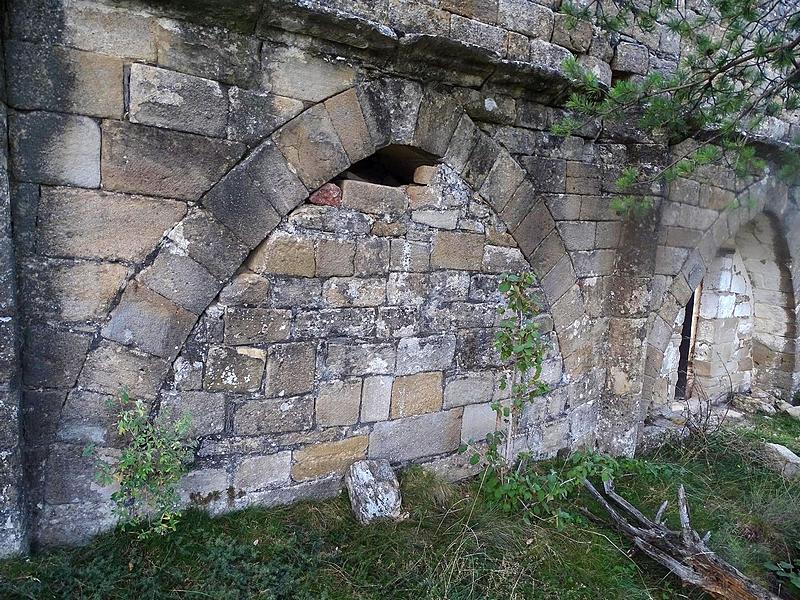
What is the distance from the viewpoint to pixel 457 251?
11.0ft

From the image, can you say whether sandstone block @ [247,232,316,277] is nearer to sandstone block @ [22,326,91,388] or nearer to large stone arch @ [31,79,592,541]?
large stone arch @ [31,79,592,541]

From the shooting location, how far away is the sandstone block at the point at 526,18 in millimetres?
3215

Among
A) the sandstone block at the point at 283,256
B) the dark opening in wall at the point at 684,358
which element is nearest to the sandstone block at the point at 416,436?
the sandstone block at the point at 283,256

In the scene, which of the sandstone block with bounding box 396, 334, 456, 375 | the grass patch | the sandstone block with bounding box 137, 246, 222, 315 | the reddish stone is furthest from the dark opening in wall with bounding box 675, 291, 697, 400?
the sandstone block with bounding box 137, 246, 222, 315

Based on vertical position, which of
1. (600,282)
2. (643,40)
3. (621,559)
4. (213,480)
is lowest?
(621,559)

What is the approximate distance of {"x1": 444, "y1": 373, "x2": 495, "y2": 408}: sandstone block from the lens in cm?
348

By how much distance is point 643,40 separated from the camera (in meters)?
3.90

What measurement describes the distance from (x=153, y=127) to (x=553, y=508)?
295 cm

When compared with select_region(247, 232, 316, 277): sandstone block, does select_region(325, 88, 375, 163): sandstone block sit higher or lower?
higher

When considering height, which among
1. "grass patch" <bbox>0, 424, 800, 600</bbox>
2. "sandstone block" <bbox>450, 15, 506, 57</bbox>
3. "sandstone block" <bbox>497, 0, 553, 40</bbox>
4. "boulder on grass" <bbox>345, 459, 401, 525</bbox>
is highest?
"sandstone block" <bbox>497, 0, 553, 40</bbox>

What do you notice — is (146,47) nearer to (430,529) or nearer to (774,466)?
(430,529)

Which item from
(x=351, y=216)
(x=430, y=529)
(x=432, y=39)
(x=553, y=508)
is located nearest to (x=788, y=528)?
(x=553, y=508)

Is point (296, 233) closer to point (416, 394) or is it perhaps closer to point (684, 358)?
point (416, 394)

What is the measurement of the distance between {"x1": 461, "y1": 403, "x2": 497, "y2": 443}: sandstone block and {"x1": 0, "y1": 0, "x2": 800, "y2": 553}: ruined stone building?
0.03m
